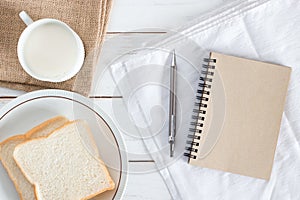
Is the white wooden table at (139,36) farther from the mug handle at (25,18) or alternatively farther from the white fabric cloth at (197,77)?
the mug handle at (25,18)

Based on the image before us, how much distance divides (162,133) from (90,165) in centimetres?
12

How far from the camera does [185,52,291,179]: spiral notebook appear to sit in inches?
30.3

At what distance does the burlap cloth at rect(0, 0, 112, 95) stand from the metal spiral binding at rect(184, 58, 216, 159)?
0.17m

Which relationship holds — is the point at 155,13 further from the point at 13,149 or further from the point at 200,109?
the point at 13,149

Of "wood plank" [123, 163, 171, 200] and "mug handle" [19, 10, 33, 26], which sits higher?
"mug handle" [19, 10, 33, 26]

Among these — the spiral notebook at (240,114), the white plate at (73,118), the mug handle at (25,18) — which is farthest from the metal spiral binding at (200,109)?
the mug handle at (25,18)

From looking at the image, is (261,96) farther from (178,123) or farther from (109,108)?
(109,108)

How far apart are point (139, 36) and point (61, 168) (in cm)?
24

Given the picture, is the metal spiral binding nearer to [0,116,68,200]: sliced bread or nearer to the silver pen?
the silver pen

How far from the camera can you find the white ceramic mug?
73 centimetres

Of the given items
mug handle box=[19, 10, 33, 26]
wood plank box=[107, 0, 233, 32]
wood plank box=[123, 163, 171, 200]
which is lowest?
wood plank box=[123, 163, 171, 200]

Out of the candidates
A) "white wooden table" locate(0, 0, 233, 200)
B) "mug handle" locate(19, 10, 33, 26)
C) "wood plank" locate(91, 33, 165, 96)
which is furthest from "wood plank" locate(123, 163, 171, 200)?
"mug handle" locate(19, 10, 33, 26)

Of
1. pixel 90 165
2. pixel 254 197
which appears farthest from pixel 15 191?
pixel 254 197

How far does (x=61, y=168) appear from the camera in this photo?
75 centimetres
